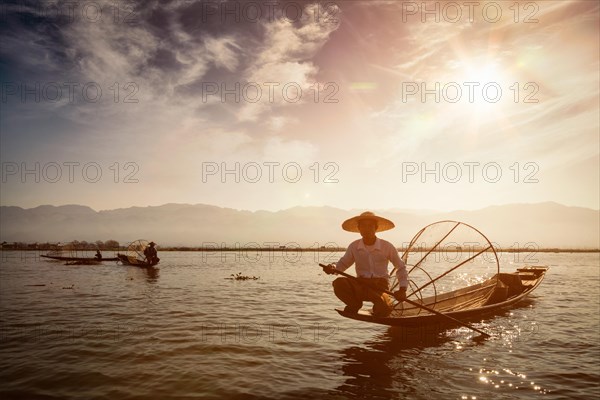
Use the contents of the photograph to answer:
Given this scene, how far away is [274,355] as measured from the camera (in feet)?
29.6

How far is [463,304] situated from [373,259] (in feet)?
23.9

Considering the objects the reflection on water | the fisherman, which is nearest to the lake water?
the reflection on water

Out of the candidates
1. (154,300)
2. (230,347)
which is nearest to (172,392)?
(230,347)

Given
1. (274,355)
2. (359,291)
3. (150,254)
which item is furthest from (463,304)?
(150,254)

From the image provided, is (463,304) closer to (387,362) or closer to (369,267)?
(387,362)

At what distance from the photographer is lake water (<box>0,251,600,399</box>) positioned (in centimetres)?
691

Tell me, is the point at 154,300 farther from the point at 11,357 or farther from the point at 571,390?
the point at 571,390

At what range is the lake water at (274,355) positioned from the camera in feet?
22.7

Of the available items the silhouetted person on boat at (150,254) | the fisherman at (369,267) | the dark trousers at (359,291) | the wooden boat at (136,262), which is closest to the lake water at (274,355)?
the dark trousers at (359,291)

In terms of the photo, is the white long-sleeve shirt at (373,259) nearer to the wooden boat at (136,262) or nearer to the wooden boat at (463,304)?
the wooden boat at (463,304)

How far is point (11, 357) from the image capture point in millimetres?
8539

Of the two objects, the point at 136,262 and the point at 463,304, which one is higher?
the point at 463,304

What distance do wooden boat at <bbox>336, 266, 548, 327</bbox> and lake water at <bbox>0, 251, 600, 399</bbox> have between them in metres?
0.70

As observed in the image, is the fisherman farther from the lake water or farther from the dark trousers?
the lake water
